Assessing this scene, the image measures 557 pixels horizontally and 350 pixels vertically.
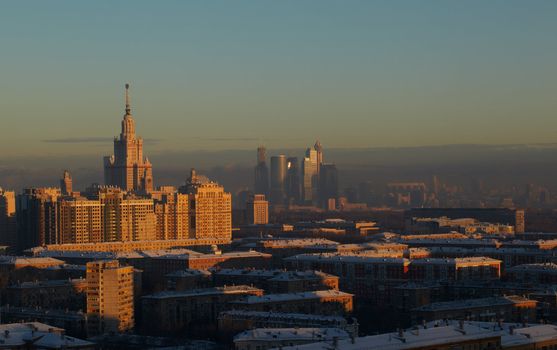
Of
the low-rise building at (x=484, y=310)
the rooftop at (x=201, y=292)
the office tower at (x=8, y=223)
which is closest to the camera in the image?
the low-rise building at (x=484, y=310)

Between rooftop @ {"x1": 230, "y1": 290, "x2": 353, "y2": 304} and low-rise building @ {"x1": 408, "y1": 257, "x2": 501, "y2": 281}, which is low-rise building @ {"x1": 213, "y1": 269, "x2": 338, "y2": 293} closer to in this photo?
rooftop @ {"x1": 230, "y1": 290, "x2": 353, "y2": 304}

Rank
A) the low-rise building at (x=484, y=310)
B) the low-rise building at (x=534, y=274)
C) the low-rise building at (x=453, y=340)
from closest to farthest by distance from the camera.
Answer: the low-rise building at (x=453, y=340), the low-rise building at (x=484, y=310), the low-rise building at (x=534, y=274)

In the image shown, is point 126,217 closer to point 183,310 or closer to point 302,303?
point 183,310

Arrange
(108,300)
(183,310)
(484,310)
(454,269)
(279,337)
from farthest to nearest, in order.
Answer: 1. (454,269)
2. (183,310)
3. (108,300)
4. (484,310)
5. (279,337)

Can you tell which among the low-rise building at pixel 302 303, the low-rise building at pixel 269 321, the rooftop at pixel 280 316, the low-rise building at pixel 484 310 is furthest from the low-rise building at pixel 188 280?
the low-rise building at pixel 484 310

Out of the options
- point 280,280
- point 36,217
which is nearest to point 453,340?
point 280,280

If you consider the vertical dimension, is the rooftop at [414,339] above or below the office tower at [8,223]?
below

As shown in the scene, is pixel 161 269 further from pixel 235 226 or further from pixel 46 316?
pixel 235 226

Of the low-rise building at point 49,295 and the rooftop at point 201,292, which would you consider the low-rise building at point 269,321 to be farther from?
the low-rise building at point 49,295
